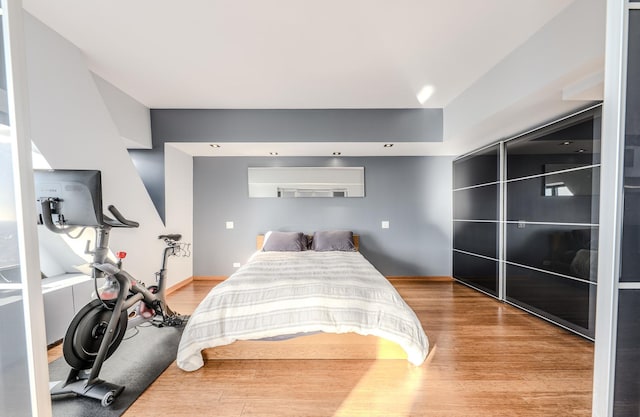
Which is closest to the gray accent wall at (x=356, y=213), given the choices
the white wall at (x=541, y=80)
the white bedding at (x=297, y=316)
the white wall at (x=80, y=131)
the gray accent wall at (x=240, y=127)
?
the gray accent wall at (x=240, y=127)

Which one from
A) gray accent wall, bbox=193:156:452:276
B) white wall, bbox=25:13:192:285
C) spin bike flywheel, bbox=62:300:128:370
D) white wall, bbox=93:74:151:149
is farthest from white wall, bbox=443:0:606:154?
white wall, bbox=93:74:151:149

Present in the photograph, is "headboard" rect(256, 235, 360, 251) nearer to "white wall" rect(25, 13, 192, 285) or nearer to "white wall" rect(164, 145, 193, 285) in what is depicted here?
"white wall" rect(164, 145, 193, 285)

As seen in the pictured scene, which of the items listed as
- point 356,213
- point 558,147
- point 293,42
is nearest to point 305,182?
point 356,213

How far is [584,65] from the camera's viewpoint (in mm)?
1567

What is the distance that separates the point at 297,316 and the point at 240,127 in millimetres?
2474

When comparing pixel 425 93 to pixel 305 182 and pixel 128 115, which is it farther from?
pixel 128 115

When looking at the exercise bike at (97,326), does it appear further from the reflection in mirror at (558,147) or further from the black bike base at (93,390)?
the reflection in mirror at (558,147)

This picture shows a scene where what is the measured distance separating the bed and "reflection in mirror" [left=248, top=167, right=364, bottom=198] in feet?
6.46

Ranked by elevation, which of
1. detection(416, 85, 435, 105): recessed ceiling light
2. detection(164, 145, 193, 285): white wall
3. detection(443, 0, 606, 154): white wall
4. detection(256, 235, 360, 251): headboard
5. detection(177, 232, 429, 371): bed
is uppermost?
detection(416, 85, 435, 105): recessed ceiling light

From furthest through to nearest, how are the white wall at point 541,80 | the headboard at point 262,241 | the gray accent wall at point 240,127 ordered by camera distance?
the headboard at point 262,241 → the gray accent wall at point 240,127 → the white wall at point 541,80

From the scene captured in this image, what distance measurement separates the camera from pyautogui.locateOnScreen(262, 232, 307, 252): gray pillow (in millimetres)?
3439

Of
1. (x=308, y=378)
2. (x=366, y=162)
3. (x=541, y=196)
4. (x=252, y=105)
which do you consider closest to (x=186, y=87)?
(x=252, y=105)

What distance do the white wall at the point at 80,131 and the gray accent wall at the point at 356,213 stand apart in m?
1.00

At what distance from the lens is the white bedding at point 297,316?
5.56ft
